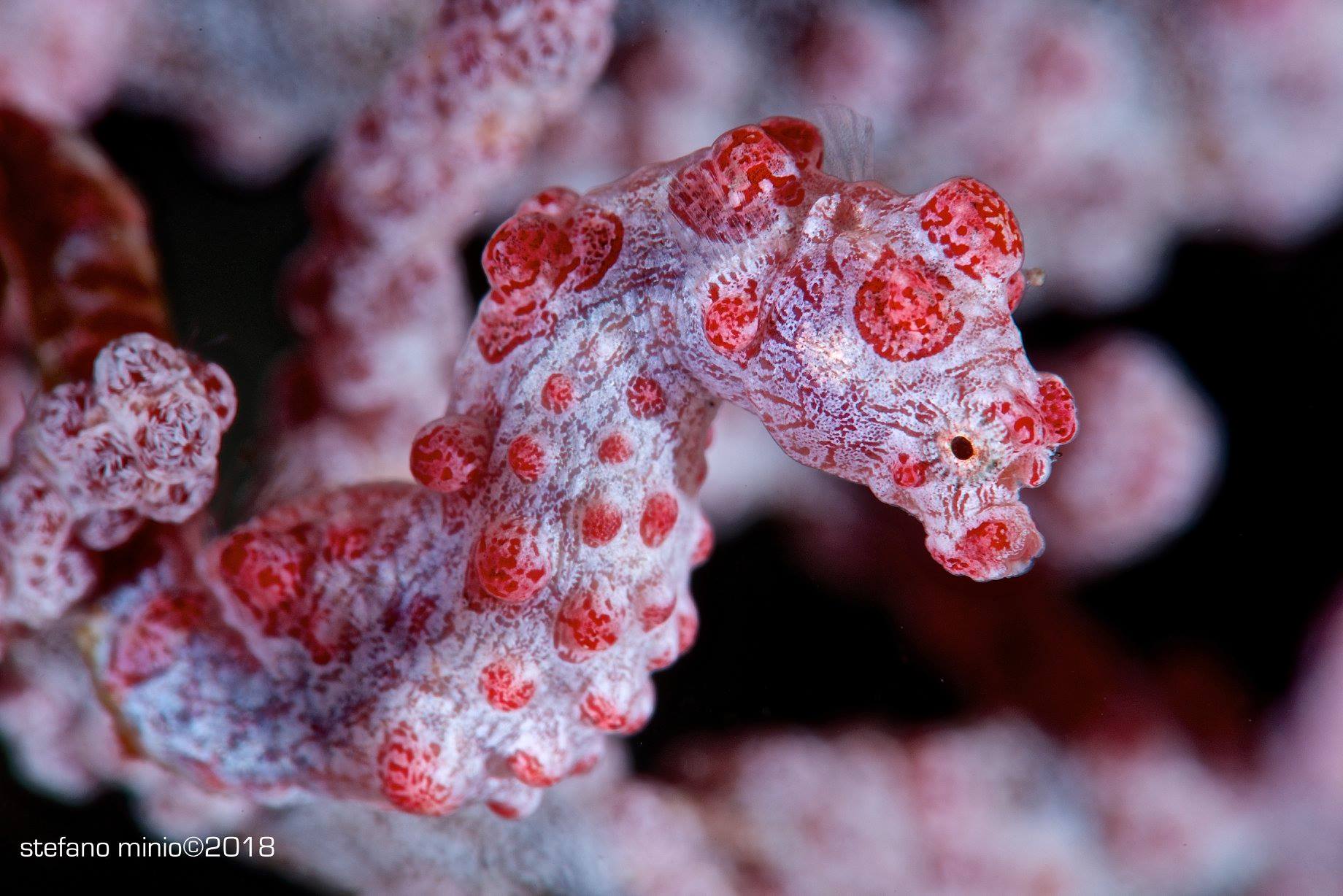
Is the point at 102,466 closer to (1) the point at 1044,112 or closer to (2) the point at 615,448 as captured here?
(2) the point at 615,448

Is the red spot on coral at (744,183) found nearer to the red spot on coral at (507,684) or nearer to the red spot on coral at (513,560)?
the red spot on coral at (513,560)

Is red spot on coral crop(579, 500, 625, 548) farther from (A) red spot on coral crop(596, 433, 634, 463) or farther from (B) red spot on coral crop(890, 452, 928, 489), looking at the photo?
(B) red spot on coral crop(890, 452, 928, 489)

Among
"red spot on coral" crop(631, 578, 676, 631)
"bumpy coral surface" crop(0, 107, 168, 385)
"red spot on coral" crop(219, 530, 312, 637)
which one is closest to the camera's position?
"red spot on coral" crop(631, 578, 676, 631)

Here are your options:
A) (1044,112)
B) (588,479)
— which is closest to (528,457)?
(588,479)

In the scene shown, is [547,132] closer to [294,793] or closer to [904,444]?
[904,444]

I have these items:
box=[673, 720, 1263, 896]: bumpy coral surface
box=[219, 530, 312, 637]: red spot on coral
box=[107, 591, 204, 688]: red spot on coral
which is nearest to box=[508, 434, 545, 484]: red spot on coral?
box=[219, 530, 312, 637]: red spot on coral

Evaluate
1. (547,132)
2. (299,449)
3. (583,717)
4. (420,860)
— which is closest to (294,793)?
(420,860)

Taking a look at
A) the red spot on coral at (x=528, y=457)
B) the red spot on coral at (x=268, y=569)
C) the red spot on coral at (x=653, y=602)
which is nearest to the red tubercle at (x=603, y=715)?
the red spot on coral at (x=653, y=602)

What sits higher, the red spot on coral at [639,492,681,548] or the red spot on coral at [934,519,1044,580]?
the red spot on coral at [934,519,1044,580]
